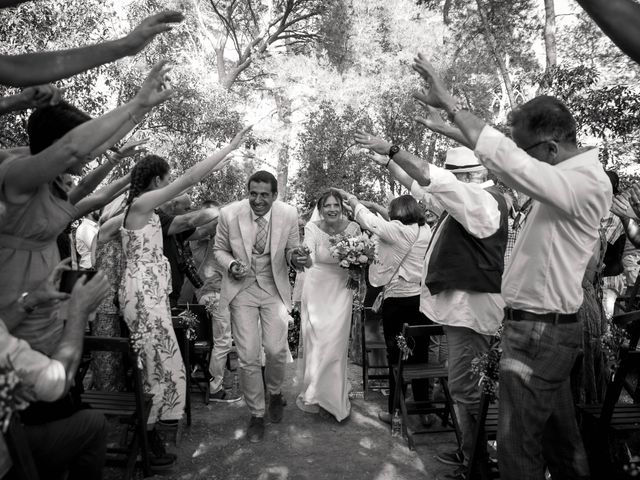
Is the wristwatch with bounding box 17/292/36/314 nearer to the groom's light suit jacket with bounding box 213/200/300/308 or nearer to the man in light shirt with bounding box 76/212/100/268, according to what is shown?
the groom's light suit jacket with bounding box 213/200/300/308

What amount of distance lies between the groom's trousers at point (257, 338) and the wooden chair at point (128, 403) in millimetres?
1358

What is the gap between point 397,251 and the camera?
20.5ft

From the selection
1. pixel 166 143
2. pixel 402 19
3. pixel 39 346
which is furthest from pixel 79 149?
pixel 402 19

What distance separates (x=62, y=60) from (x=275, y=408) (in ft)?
14.4

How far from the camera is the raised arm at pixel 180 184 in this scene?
4.14m

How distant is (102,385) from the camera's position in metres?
5.09

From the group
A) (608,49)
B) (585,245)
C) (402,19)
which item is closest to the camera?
(585,245)

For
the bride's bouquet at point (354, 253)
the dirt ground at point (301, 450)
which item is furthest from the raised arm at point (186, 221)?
the dirt ground at point (301, 450)

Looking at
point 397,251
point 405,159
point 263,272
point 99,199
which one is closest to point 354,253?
point 397,251

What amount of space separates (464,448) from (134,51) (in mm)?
3621

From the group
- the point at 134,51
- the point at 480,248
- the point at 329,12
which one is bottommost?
the point at 480,248

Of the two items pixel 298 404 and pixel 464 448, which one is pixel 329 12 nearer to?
pixel 298 404

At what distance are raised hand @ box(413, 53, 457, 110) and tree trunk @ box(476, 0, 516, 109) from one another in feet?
39.9

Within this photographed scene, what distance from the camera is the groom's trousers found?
5457mm
